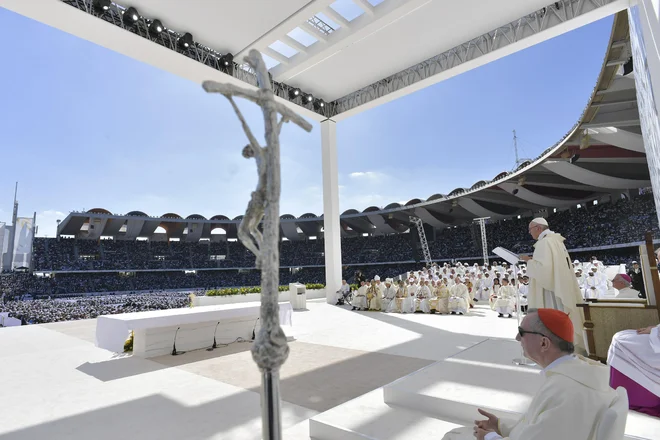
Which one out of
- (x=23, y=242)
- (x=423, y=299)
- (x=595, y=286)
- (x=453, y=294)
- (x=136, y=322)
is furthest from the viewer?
(x=23, y=242)

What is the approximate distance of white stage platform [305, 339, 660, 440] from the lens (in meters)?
2.92

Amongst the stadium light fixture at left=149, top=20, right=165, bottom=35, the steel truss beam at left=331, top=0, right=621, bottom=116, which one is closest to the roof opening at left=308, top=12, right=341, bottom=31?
the steel truss beam at left=331, top=0, right=621, bottom=116

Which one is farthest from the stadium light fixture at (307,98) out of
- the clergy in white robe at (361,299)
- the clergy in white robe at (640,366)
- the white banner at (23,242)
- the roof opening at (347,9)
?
the white banner at (23,242)

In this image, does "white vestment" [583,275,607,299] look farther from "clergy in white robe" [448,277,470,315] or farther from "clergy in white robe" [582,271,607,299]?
"clergy in white robe" [448,277,470,315]

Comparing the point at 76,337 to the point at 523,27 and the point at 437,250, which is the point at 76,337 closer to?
the point at 523,27

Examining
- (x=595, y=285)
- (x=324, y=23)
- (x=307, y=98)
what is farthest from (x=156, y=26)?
(x=595, y=285)

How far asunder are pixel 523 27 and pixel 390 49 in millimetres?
3664

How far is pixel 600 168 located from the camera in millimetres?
20734

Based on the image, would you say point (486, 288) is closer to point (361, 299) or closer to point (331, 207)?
point (361, 299)

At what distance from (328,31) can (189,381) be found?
9477 millimetres

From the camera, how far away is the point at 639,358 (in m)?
2.85

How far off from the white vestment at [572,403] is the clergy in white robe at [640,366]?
1.75m

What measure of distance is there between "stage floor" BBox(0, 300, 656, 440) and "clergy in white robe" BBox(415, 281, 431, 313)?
10.1 feet

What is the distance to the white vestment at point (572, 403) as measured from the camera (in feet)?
4.84
